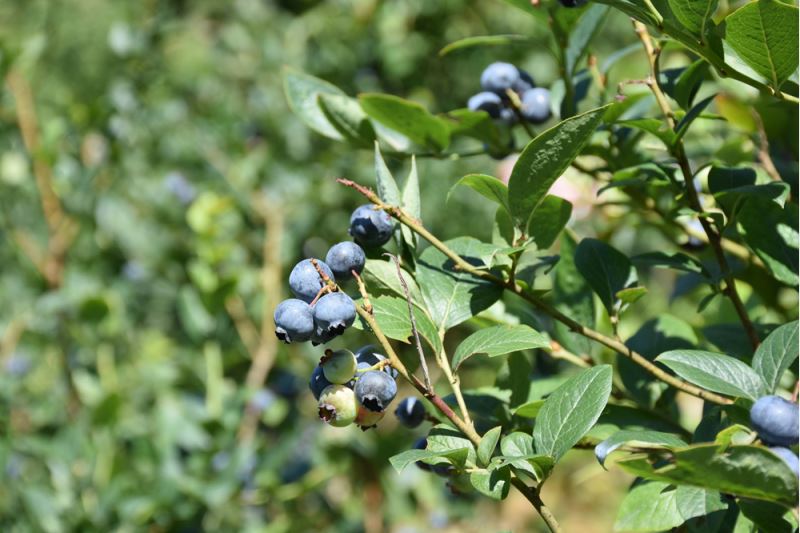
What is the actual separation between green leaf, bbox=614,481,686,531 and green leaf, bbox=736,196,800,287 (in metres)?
0.20

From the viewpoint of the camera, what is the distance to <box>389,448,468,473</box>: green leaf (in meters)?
0.47

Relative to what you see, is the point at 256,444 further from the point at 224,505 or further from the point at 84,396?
the point at 84,396

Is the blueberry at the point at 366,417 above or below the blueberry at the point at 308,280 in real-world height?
below

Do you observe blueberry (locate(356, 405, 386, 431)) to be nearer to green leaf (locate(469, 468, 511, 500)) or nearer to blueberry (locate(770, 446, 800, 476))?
green leaf (locate(469, 468, 511, 500))

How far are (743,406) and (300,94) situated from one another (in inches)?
18.0

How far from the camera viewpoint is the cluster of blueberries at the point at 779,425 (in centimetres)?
42

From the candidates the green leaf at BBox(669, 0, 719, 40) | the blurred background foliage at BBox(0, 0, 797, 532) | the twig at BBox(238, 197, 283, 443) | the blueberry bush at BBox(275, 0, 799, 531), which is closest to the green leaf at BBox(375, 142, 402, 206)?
the blueberry bush at BBox(275, 0, 799, 531)

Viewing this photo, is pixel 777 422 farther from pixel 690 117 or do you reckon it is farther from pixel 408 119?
pixel 408 119

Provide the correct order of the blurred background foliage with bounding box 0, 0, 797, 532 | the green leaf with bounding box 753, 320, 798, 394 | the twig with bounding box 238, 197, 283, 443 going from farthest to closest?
the twig with bounding box 238, 197, 283, 443
the blurred background foliage with bounding box 0, 0, 797, 532
the green leaf with bounding box 753, 320, 798, 394

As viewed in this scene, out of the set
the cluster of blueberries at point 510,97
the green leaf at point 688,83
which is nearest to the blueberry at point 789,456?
the green leaf at point 688,83

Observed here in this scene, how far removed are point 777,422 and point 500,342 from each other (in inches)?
6.7

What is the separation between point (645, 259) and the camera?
69 centimetres

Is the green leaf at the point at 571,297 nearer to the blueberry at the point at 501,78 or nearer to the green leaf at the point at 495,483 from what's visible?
the blueberry at the point at 501,78

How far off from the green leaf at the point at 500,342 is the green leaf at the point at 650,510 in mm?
121
